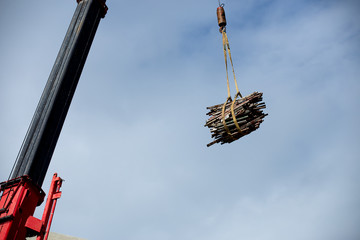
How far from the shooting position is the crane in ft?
19.8

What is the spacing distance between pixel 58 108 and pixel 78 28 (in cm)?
273

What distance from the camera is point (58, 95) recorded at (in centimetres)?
779

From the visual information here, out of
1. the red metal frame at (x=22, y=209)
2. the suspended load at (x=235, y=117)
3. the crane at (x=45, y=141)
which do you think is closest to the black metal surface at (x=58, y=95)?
the crane at (x=45, y=141)

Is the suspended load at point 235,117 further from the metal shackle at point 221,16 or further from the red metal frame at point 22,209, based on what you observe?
the red metal frame at point 22,209

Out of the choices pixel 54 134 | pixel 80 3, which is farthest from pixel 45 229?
pixel 80 3

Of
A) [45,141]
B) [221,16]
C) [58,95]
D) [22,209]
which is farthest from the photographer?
[221,16]

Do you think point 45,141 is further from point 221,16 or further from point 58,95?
point 221,16

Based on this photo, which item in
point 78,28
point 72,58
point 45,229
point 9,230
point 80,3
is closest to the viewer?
point 9,230

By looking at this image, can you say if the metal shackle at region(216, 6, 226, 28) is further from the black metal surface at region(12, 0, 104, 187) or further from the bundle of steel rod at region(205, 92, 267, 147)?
the black metal surface at region(12, 0, 104, 187)

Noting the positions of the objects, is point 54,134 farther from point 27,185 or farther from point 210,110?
point 210,110

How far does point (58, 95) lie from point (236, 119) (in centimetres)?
434

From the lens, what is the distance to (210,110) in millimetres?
8211

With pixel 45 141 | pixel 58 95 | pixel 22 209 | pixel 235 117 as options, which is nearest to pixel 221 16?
pixel 235 117

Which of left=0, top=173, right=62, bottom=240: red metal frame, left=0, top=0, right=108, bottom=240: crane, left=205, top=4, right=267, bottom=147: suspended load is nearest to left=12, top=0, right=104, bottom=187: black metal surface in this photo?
left=0, top=0, right=108, bottom=240: crane
